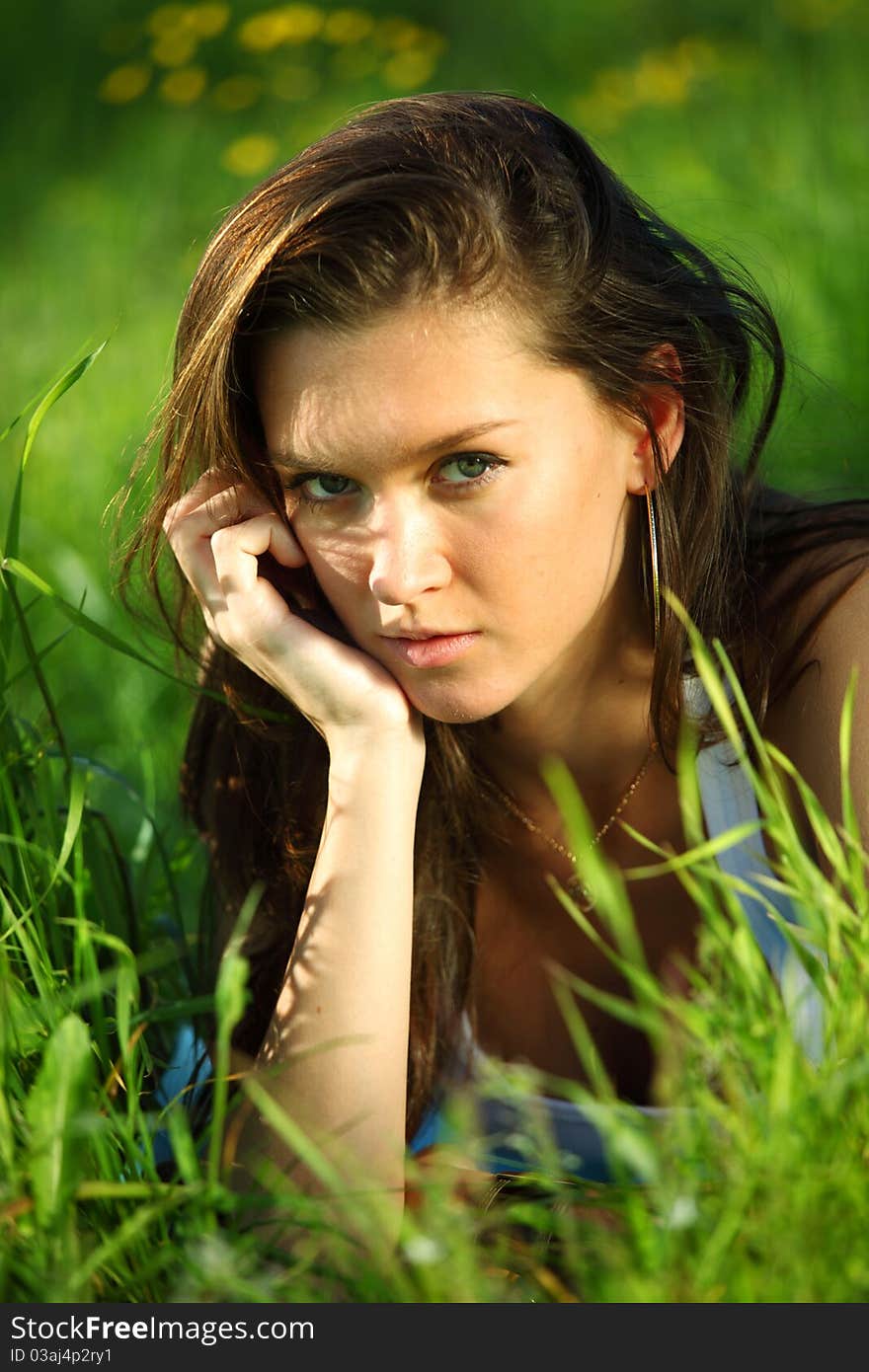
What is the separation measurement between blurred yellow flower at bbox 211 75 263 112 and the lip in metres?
4.58

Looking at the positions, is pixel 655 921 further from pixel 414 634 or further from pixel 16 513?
pixel 16 513

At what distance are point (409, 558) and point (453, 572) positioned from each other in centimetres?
6

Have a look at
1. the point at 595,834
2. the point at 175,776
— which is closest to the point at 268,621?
the point at 595,834

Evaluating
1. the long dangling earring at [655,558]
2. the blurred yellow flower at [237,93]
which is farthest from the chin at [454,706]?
the blurred yellow flower at [237,93]

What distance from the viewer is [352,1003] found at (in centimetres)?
171

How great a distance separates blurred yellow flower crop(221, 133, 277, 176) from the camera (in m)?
5.43

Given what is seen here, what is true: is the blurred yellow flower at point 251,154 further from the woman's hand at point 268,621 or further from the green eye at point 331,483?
the green eye at point 331,483

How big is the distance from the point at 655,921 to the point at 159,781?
1.27 m

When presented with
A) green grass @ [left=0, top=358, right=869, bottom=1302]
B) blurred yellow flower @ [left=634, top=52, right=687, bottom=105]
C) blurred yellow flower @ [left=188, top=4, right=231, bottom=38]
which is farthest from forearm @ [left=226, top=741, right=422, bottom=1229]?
blurred yellow flower @ [left=188, top=4, right=231, bottom=38]

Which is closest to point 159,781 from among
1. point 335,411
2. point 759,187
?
point 335,411

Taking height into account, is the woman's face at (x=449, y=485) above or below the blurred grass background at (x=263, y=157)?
below

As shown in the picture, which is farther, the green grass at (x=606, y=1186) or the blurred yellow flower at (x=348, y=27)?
the blurred yellow flower at (x=348, y=27)

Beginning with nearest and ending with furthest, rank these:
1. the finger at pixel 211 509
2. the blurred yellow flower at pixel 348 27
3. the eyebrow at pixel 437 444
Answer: the eyebrow at pixel 437 444 < the finger at pixel 211 509 < the blurred yellow flower at pixel 348 27

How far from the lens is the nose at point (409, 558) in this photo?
172 cm
